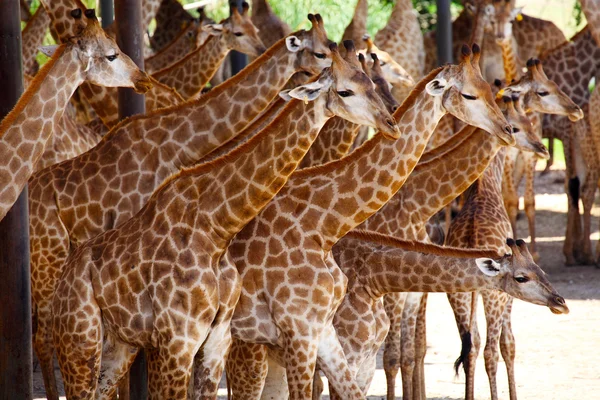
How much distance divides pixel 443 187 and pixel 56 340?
120 inches

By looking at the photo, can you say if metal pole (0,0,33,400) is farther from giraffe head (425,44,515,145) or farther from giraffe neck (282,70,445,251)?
giraffe head (425,44,515,145)

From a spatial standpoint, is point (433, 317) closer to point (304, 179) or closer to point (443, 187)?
point (443, 187)

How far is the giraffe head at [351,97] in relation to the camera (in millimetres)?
5504

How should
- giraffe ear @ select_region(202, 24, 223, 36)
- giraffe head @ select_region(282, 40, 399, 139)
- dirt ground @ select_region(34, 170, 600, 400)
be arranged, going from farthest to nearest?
giraffe ear @ select_region(202, 24, 223, 36) → dirt ground @ select_region(34, 170, 600, 400) → giraffe head @ select_region(282, 40, 399, 139)

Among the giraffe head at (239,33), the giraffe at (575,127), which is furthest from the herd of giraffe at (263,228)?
the giraffe at (575,127)

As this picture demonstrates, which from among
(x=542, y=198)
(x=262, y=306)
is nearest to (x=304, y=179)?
(x=262, y=306)

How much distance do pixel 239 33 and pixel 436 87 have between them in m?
3.74

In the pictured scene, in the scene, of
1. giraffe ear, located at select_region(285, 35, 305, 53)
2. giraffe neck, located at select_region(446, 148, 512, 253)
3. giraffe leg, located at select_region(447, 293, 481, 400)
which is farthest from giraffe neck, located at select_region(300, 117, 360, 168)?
giraffe leg, located at select_region(447, 293, 481, 400)

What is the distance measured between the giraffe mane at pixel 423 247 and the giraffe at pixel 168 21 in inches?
309

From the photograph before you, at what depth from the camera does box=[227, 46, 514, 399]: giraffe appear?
5758mm

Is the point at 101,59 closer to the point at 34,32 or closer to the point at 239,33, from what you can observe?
the point at 239,33

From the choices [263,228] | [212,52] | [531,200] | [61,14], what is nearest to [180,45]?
[212,52]

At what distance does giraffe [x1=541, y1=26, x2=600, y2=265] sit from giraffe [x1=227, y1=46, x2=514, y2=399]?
7.03 metres

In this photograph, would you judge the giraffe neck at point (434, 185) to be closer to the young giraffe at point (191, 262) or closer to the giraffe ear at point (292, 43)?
the giraffe ear at point (292, 43)
